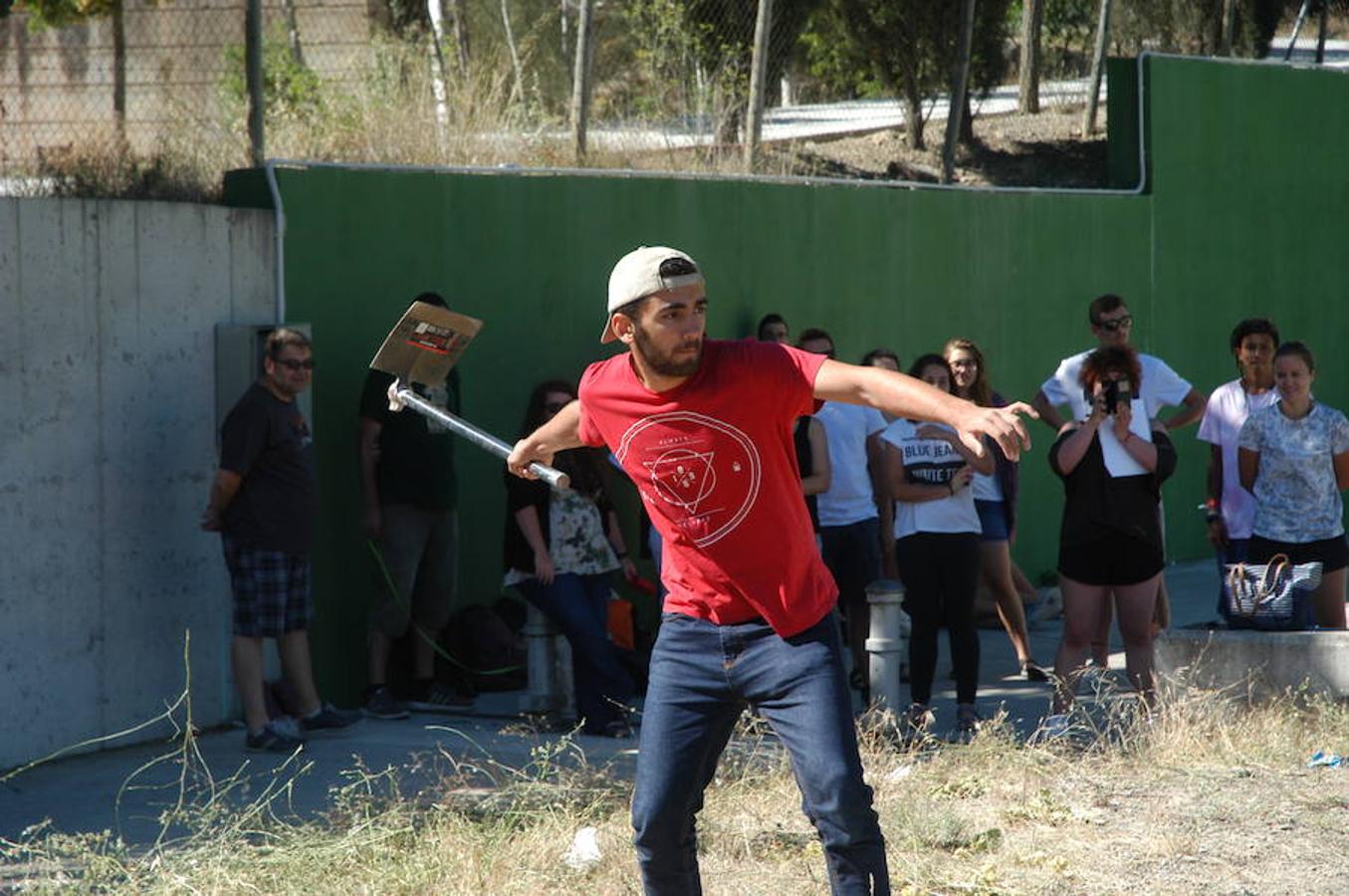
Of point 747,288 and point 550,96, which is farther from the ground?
point 550,96

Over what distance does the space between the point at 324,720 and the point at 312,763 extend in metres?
2.00

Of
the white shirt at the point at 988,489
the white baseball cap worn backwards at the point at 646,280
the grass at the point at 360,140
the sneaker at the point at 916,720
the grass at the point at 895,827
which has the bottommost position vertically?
the sneaker at the point at 916,720

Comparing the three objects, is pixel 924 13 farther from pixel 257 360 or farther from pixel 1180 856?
pixel 1180 856

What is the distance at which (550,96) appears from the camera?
1623cm

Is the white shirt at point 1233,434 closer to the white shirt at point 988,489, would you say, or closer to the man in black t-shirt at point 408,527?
the white shirt at point 988,489

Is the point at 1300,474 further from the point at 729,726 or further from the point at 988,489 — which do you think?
the point at 729,726

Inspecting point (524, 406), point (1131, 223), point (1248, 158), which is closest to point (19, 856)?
point (524, 406)

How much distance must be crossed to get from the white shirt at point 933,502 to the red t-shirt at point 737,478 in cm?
380

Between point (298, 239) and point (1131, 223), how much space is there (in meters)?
7.40

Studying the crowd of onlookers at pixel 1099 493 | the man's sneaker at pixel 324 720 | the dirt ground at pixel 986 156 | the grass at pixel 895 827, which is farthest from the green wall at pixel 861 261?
the dirt ground at pixel 986 156

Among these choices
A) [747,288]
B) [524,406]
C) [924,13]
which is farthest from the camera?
[924,13]

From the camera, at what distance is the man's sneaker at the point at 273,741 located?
8.33 metres

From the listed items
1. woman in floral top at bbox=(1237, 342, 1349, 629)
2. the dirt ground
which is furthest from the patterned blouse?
the dirt ground

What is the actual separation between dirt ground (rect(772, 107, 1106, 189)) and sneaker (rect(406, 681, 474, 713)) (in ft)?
29.0
